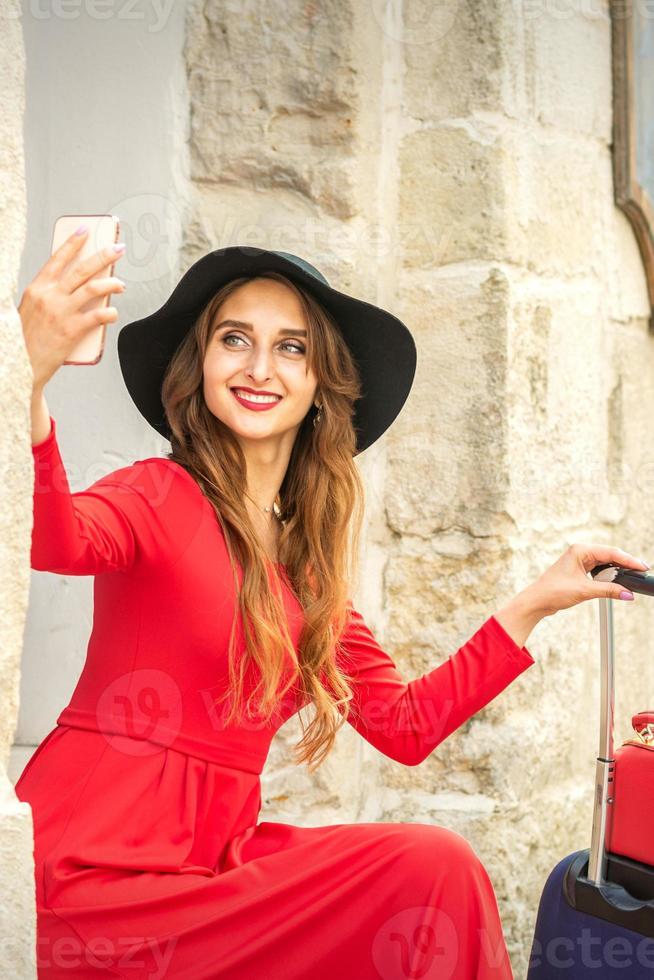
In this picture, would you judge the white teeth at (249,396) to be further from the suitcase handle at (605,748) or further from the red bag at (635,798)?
the red bag at (635,798)

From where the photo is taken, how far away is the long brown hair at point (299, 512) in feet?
6.47

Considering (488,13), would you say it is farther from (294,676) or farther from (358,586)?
(294,676)

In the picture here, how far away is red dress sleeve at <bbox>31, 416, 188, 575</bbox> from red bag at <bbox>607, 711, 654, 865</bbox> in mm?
759

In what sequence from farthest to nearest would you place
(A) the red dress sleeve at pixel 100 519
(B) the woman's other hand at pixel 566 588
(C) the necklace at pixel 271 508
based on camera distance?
(C) the necklace at pixel 271 508
(B) the woman's other hand at pixel 566 588
(A) the red dress sleeve at pixel 100 519

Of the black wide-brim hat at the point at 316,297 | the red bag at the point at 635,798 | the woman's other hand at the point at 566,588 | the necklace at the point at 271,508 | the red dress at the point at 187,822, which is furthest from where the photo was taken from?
the necklace at the point at 271,508

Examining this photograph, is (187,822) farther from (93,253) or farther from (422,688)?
(93,253)

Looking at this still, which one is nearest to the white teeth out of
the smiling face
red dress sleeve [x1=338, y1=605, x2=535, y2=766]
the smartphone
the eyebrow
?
the smiling face

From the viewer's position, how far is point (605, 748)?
188 centimetres

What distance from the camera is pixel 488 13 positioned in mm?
2562

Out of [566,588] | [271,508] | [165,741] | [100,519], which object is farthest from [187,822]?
[566,588]

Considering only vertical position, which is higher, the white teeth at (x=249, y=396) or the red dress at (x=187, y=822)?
the white teeth at (x=249, y=396)

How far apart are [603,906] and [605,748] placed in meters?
0.23

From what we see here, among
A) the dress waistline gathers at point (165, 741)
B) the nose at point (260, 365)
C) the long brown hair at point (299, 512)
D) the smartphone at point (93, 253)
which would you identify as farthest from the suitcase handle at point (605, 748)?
the smartphone at point (93, 253)

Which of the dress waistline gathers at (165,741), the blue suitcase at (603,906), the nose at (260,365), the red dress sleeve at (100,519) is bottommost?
the blue suitcase at (603,906)
